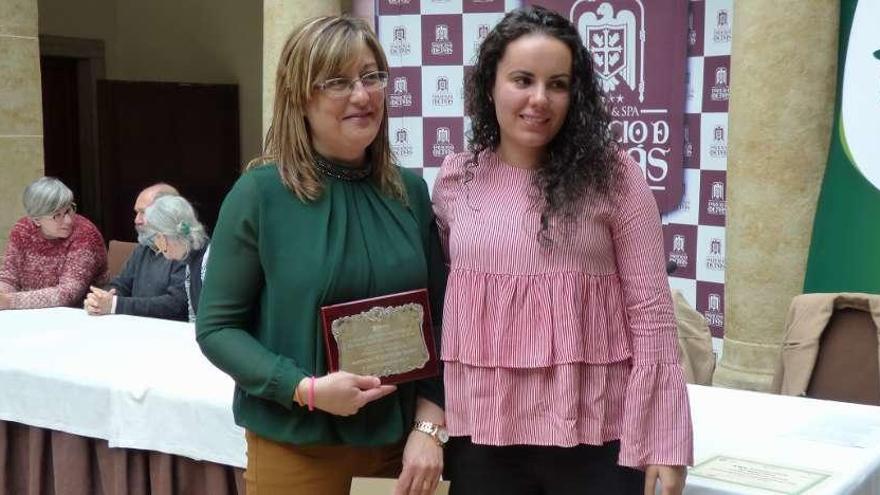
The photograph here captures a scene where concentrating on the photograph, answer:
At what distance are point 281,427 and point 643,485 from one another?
1.89ft

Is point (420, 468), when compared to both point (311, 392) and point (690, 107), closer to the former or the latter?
point (311, 392)

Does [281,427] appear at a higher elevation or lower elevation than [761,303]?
higher

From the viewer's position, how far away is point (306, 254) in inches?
60.6

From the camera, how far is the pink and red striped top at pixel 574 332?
1.54m

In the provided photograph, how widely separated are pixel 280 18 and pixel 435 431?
13.6 ft

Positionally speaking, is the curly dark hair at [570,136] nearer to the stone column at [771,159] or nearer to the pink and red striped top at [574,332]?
the pink and red striped top at [574,332]

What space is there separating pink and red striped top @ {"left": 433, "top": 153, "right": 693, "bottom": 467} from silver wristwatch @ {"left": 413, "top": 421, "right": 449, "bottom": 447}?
3 cm

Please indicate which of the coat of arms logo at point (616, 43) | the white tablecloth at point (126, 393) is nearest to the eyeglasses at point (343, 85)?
the white tablecloth at point (126, 393)

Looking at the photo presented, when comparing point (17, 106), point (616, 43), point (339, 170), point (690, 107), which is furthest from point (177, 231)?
point (339, 170)

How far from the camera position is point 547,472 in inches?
62.1

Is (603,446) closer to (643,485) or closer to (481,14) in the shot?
(643,485)

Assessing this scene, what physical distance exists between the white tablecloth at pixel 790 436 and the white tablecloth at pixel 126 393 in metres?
1.12

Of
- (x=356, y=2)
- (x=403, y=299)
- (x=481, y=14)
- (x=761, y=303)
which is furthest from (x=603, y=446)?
(x=356, y=2)

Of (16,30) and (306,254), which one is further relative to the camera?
(16,30)
